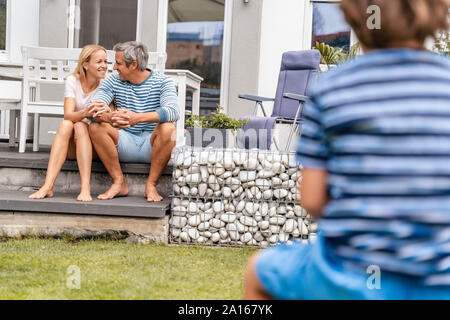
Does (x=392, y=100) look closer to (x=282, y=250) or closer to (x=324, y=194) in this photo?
(x=324, y=194)

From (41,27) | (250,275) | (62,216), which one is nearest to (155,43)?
(41,27)

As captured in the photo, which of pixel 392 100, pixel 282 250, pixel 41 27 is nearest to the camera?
pixel 392 100

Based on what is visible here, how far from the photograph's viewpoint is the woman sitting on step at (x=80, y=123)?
3840 millimetres

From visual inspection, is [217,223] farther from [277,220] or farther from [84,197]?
[84,197]

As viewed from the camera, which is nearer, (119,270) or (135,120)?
(119,270)

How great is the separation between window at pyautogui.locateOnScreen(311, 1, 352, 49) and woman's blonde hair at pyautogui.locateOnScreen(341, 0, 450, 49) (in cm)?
631

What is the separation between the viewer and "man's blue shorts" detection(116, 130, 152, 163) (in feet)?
13.2

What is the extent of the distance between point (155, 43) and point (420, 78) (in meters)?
6.36

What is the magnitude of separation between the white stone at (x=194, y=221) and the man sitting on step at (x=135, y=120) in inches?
11.1

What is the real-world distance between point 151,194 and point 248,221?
0.67 m

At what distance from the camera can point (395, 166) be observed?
992 mm

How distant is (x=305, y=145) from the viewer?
3.62ft

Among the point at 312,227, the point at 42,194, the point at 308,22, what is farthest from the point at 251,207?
the point at 308,22

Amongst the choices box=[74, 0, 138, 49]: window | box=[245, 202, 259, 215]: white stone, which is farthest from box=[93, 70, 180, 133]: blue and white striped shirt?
box=[74, 0, 138, 49]: window
